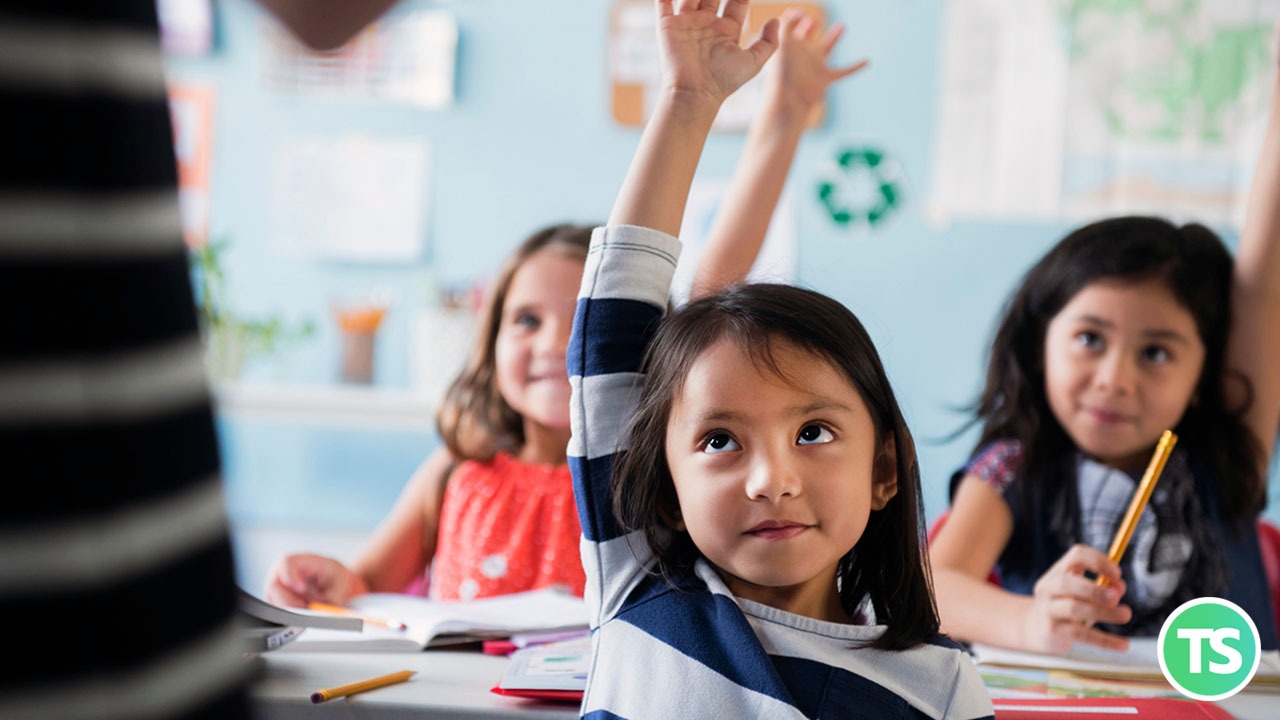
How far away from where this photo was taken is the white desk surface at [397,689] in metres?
0.83

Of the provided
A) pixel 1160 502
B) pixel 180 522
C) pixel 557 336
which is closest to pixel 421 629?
pixel 557 336

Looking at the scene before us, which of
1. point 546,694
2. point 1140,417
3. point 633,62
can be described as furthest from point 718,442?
point 633,62

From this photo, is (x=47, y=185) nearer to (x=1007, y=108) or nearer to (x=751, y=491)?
(x=751, y=491)

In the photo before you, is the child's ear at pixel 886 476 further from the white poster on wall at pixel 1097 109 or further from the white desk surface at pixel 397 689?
the white poster on wall at pixel 1097 109

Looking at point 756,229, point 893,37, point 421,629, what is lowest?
point 421,629

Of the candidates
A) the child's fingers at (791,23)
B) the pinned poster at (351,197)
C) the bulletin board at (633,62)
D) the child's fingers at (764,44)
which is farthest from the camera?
the pinned poster at (351,197)

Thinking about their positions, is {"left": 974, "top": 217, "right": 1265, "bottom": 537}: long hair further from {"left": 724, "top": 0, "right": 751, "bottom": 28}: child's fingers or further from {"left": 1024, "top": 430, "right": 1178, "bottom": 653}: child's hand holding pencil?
{"left": 724, "top": 0, "right": 751, "bottom": 28}: child's fingers

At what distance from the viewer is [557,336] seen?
1.37 m

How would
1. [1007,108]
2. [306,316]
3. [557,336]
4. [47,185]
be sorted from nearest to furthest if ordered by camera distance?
[47,185]
[557,336]
[1007,108]
[306,316]

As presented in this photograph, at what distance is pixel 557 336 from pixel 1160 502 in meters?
0.68

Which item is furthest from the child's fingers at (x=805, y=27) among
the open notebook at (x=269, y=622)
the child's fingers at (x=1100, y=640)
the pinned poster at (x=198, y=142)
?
the pinned poster at (x=198, y=142)

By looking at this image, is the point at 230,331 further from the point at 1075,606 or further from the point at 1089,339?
the point at 1075,606

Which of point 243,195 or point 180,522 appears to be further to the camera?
point 243,195

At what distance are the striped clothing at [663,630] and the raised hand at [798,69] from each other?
448 millimetres
